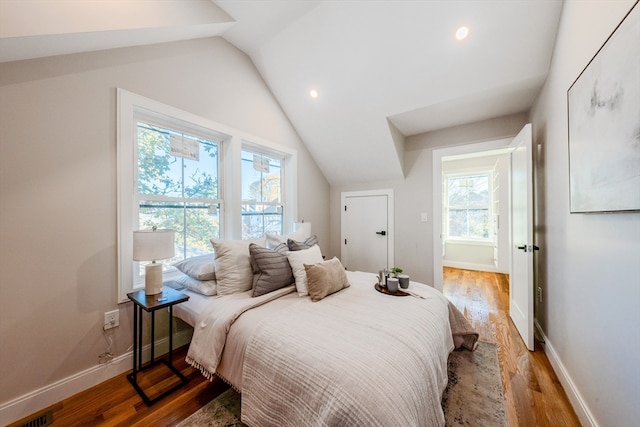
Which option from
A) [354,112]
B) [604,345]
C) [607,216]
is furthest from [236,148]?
[604,345]

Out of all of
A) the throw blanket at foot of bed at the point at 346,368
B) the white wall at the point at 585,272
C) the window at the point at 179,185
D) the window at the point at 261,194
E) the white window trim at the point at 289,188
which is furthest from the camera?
the white window trim at the point at 289,188

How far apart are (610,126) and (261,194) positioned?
9.52ft

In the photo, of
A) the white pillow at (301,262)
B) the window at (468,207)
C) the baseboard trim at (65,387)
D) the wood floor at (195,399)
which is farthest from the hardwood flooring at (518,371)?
the baseboard trim at (65,387)

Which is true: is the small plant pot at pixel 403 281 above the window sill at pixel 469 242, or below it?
above

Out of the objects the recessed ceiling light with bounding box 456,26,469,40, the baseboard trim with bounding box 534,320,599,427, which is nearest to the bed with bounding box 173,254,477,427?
the baseboard trim with bounding box 534,320,599,427

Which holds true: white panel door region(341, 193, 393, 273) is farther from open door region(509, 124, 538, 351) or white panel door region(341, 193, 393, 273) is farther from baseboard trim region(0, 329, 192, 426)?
baseboard trim region(0, 329, 192, 426)

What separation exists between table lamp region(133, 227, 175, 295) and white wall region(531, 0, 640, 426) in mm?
2507

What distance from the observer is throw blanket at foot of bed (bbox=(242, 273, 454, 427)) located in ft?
3.00

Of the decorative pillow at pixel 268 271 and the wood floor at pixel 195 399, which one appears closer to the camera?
the wood floor at pixel 195 399

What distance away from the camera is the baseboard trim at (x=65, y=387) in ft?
4.41

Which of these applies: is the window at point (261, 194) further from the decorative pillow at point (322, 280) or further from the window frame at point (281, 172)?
the decorative pillow at point (322, 280)

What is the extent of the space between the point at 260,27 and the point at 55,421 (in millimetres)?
3357

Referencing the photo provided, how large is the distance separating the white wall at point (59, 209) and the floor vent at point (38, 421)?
0.06 metres

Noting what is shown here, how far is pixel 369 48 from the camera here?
2.25 meters
